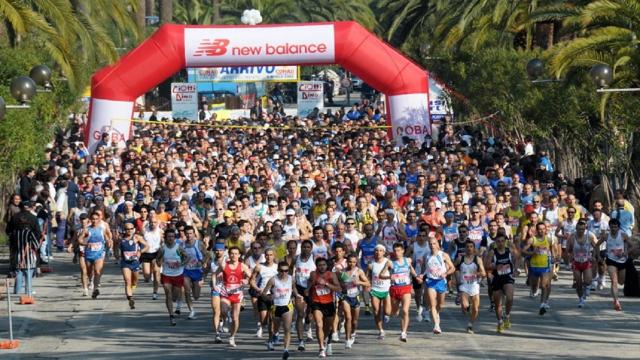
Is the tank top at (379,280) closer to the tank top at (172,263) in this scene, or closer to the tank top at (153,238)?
the tank top at (172,263)

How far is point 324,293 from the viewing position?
1884 centimetres

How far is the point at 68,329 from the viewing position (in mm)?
21578

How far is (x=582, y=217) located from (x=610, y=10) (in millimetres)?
3914

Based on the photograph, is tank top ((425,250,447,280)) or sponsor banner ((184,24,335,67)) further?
sponsor banner ((184,24,335,67))

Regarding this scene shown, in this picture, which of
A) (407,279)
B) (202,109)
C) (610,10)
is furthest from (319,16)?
(407,279)

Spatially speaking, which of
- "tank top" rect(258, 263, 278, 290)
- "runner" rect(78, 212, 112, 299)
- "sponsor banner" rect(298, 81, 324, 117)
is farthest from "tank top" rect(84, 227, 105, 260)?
"sponsor banner" rect(298, 81, 324, 117)

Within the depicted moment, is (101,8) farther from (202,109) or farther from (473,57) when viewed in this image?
(202,109)

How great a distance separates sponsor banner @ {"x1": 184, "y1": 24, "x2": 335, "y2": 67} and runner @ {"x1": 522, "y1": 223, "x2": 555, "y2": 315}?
1628 cm

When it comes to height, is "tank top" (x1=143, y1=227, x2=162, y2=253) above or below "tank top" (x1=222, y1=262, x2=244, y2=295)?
above

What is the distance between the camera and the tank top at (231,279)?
19.7 m

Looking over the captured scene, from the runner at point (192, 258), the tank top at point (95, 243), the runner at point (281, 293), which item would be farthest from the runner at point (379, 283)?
the tank top at point (95, 243)

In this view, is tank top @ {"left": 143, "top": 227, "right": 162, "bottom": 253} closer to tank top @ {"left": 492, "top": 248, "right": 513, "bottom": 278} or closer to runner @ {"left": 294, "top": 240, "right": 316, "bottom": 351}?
runner @ {"left": 294, "top": 240, "right": 316, "bottom": 351}

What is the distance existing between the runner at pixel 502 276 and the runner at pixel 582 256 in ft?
8.15

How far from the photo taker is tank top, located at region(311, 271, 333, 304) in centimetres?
1883
